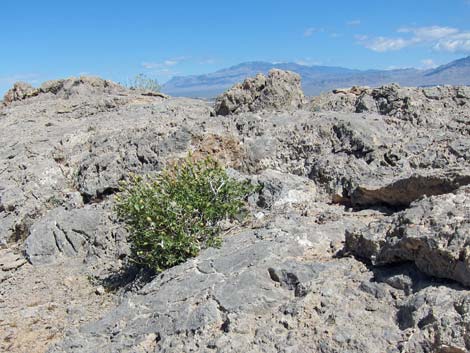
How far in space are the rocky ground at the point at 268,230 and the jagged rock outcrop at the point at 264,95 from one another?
0.15 feet

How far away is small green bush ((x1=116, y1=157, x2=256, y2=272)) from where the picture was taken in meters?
8.54

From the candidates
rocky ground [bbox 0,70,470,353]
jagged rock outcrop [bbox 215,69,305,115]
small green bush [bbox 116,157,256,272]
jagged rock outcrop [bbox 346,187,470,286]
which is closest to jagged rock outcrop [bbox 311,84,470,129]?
rocky ground [bbox 0,70,470,353]

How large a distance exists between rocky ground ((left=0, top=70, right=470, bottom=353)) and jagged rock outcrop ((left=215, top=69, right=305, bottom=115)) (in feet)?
0.15

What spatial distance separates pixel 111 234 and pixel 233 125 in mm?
3833

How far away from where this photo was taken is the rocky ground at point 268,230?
566 cm

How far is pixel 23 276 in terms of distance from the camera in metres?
10.4

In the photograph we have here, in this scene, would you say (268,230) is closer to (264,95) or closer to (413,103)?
(413,103)

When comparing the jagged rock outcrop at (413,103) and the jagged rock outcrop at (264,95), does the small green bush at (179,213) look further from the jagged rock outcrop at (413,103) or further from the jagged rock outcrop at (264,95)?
the jagged rock outcrop at (264,95)

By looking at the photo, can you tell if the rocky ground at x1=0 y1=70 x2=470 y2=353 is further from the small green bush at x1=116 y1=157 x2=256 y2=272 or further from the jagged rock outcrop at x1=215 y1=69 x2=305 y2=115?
the small green bush at x1=116 y1=157 x2=256 y2=272

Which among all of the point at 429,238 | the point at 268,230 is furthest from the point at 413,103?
the point at 429,238

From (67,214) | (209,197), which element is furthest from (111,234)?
(209,197)

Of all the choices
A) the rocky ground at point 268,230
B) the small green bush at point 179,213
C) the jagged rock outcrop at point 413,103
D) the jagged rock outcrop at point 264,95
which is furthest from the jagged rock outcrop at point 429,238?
the jagged rock outcrop at point 264,95

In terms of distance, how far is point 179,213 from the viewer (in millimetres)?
8859

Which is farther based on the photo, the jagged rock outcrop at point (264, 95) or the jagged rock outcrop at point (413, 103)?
the jagged rock outcrop at point (264, 95)
